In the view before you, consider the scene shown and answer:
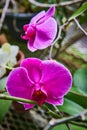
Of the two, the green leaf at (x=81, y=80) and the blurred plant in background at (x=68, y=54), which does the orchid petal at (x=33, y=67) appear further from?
the green leaf at (x=81, y=80)

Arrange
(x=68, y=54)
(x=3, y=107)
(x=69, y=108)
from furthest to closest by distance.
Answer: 1. (x=68, y=54)
2. (x=3, y=107)
3. (x=69, y=108)

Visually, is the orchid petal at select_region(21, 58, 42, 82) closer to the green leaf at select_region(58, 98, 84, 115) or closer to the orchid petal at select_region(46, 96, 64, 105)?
the orchid petal at select_region(46, 96, 64, 105)

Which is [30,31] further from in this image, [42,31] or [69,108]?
[69,108]

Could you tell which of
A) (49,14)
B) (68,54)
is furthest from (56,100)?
(68,54)

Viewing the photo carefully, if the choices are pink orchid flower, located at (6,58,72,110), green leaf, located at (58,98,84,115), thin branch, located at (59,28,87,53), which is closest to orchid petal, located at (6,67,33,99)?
pink orchid flower, located at (6,58,72,110)

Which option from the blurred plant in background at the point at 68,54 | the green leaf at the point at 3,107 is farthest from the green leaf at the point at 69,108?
the green leaf at the point at 3,107

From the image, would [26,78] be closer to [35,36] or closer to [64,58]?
[35,36]
